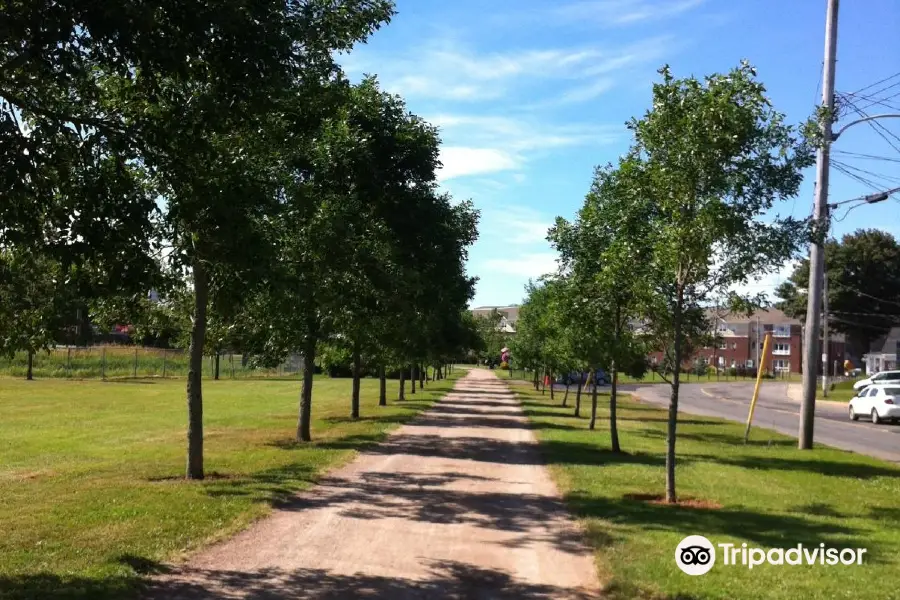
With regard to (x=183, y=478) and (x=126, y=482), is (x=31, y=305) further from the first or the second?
(x=183, y=478)

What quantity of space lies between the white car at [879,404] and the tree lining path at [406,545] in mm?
23384

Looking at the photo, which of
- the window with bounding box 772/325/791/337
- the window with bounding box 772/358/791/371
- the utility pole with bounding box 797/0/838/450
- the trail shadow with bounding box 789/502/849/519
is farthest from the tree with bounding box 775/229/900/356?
the trail shadow with bounding box 789/502/849/519

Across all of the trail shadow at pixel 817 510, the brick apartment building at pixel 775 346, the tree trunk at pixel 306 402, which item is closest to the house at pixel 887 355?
the brick apartment building at pixel 775 346

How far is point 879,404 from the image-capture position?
32000 mm

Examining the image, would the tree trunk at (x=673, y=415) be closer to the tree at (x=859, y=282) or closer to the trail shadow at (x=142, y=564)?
the trail shadow at (x=142, y=564)

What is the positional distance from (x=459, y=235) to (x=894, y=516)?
15177 millimetres

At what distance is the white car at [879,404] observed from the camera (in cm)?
3162

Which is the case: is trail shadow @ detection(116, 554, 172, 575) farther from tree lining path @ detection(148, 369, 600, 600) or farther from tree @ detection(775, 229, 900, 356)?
tree @ detection(775, 229, 900, 356)

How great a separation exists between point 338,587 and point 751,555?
3.99 m

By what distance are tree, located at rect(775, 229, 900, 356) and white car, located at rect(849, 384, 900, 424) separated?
129 feet

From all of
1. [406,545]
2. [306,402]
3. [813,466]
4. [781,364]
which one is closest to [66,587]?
[406,545]

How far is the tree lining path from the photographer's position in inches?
265

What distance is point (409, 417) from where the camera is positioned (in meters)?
26.3

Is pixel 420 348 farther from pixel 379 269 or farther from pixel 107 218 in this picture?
pixel 107 218
